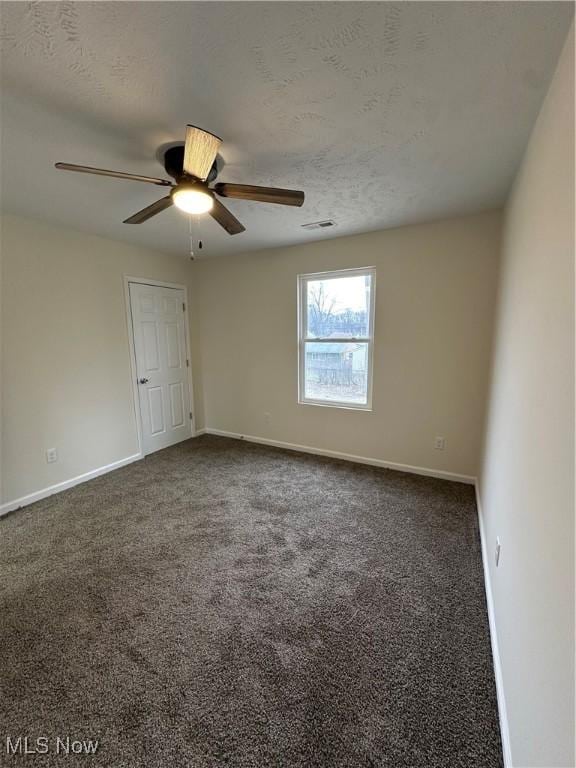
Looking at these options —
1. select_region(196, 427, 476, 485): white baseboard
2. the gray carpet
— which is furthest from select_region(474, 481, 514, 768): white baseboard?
select_region(196, 427, 476, 485): white baseboard

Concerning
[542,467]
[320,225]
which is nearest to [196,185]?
[320,225]

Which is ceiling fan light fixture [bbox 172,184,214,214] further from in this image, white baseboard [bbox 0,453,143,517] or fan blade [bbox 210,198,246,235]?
white baseboard [bbox 0,453,143,517]

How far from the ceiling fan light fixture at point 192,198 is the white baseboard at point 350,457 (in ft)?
9.28

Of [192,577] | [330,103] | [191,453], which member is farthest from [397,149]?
[191,453]

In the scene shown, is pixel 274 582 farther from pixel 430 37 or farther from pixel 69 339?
pixel 69 339

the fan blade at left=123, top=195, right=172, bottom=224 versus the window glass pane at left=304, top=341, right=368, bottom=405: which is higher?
the fan blade at left=123, top=195, right=172, bottom=224

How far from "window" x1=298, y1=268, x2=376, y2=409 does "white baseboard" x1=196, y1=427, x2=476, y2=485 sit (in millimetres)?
578

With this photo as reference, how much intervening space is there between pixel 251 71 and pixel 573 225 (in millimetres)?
1238

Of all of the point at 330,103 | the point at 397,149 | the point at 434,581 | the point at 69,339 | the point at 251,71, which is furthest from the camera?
the point at 69,339

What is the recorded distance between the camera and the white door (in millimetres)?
3723

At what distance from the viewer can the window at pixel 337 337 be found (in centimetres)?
340

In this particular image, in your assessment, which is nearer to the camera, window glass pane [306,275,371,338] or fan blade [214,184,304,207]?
fan blade [214,184,304,207]

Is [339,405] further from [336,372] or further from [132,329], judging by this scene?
[132,329]

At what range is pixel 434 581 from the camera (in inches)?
75.1
